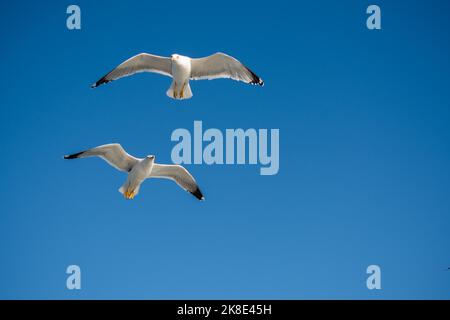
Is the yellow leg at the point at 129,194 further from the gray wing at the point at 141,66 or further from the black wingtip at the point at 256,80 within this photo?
the black wingtip at the point at 256,80

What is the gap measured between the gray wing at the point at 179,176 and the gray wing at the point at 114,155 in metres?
0.32

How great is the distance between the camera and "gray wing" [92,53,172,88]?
302 inches

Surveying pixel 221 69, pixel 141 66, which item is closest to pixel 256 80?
pixel 221 69

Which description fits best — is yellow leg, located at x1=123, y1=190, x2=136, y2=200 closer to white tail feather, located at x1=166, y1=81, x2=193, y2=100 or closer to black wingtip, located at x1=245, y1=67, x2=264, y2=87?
white tail feather, located at x1=166, y1=81, x2=193, y2=100

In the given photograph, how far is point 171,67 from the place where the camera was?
25.2 ft

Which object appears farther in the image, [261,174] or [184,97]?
[261,174]

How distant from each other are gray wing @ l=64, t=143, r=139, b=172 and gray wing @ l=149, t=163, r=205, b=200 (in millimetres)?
318

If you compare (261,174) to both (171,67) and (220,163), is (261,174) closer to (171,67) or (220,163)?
(220,163)

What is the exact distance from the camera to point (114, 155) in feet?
25.2

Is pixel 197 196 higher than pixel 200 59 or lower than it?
lower

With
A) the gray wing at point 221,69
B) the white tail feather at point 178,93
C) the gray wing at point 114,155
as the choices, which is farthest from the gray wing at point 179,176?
the gray wing at point 221,69

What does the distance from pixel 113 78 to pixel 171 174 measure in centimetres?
121

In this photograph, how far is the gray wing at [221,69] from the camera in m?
7.57

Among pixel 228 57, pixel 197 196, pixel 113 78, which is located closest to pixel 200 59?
pixel 228 57
